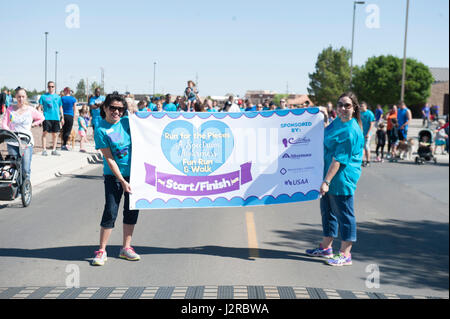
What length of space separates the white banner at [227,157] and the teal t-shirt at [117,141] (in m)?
0.09

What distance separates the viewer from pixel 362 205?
1020 centimetres

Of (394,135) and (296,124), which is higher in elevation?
(296,124)

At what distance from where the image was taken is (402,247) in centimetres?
703

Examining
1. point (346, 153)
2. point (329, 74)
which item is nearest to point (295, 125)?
point (346, 153)

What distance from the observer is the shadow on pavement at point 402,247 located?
5.70 m

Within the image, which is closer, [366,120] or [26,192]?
[26,192]

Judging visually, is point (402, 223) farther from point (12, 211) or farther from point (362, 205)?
point (12, 211)

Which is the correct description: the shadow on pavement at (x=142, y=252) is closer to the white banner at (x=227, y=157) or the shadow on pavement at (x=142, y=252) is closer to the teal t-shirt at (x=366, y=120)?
the white banner at (x=227, y=157)

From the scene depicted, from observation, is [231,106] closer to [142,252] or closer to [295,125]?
[295,125]

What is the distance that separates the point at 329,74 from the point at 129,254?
94352 millimetres

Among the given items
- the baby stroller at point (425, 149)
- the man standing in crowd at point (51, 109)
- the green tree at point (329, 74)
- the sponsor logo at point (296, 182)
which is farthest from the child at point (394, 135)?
the green tree at point (329, 74)

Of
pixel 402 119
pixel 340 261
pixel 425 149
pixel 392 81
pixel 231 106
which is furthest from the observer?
pixel 392 81
